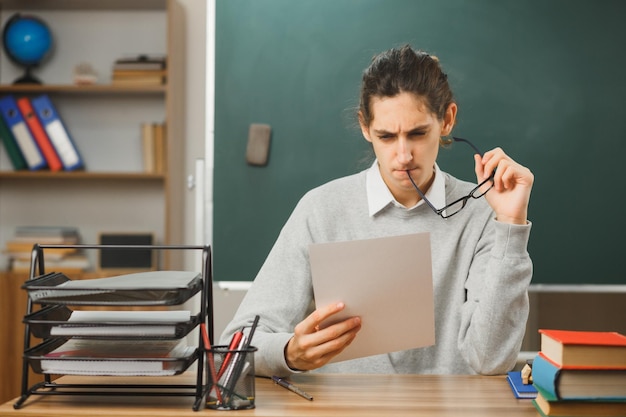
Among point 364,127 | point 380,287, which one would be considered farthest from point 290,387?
point 364,127

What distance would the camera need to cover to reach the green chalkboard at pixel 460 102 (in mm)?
2701

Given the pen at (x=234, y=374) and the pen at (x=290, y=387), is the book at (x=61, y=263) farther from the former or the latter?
the pen at (x=234, y=374)

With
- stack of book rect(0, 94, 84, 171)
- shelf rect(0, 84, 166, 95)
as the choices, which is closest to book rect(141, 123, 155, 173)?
shelf rect(0, 84, 166, 95)

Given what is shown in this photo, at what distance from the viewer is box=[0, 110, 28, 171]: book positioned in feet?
10.0

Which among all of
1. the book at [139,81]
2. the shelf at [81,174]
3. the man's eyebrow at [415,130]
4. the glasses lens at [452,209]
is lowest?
the glasses lens at [452,209]

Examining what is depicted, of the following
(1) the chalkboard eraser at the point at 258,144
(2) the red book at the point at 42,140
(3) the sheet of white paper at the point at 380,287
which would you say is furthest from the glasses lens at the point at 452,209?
(2) the red book at the point at 42,140

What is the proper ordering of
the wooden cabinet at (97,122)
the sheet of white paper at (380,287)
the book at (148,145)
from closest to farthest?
the sheet of white paper at (380,287) < the book at (148,145) < the wooden cabinet at (97,122)

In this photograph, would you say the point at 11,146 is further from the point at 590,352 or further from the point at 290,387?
the point at 590,352

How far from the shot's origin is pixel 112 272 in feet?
9.72

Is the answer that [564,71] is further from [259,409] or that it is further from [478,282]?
[259,409]

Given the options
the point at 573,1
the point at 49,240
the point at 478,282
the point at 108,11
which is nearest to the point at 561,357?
the point at 478,282

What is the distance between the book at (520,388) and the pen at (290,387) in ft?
1.12

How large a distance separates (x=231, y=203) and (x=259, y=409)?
1800 millimetres

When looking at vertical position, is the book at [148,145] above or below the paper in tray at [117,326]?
above
